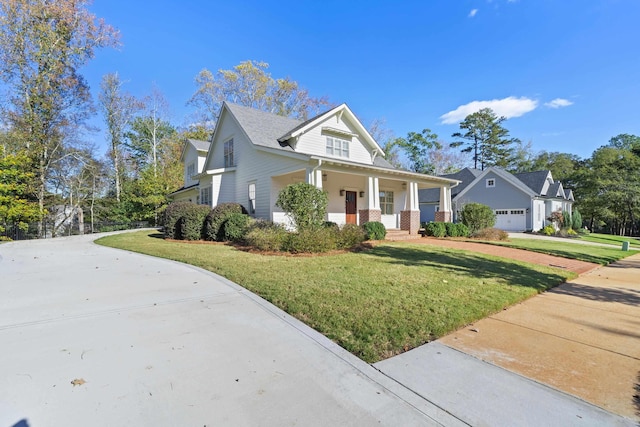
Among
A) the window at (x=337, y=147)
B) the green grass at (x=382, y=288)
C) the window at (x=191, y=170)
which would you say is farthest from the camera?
the window at (x=191, y=170)

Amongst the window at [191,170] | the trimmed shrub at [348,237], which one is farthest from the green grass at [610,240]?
the window at [191,170]

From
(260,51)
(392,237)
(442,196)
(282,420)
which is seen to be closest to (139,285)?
(282,420)

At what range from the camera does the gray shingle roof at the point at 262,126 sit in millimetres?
14367

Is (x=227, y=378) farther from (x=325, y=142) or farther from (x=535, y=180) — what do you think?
(x=535, y=180)

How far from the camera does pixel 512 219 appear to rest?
25875 millimetres

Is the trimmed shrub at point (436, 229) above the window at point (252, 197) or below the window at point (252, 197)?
below

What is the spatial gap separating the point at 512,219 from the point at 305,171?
22.5m

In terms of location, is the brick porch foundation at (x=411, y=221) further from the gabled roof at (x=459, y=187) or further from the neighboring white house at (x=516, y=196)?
the gabled roof at (x=459, y=187)

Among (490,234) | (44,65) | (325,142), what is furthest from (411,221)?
(44,65)

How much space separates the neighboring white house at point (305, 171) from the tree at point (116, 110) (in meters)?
15.6

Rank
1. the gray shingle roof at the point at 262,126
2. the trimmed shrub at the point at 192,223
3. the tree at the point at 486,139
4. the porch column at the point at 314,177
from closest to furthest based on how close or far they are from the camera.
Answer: the porch column at the point at 314,177 → the trimmed shrub at the point at 192,223 → the gray shingle roof at the point at 262,126 → the tree at the point at 486,139

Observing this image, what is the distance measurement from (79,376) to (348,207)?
14325mm

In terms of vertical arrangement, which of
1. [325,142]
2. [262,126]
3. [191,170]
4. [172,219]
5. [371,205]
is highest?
[262,126]

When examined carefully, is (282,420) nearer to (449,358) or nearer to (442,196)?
(449,358)
